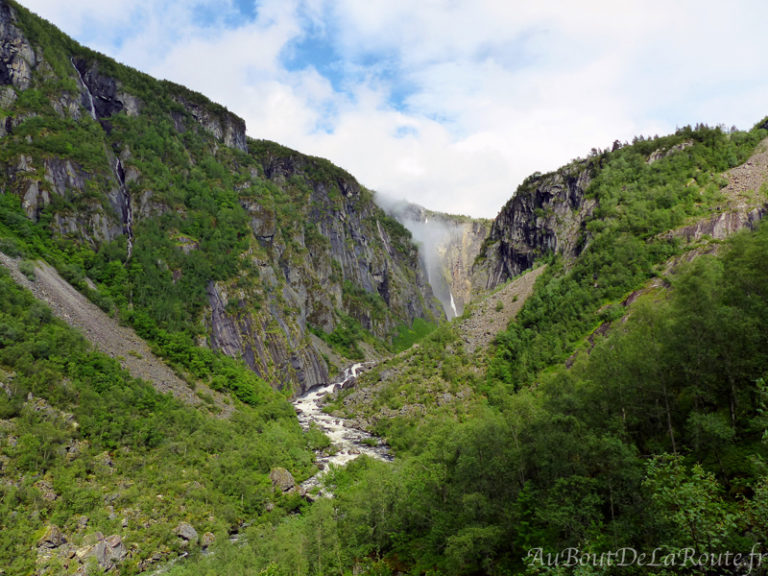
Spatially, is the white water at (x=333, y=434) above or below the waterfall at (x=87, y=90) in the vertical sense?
below

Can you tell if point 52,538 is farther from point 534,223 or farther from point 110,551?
point 534,223

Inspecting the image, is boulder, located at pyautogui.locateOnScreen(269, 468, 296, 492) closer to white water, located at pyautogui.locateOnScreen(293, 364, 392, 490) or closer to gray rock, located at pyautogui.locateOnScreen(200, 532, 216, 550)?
white water, located at pyautogui.locateOnScreen(293, 364, 392, 490)

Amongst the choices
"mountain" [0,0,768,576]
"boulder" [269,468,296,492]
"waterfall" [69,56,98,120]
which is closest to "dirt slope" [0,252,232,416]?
"mountain" [0,0,768,576]

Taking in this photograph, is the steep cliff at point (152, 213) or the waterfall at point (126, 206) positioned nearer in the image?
the steep cliff at point (152, 213)

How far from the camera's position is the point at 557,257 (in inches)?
3981

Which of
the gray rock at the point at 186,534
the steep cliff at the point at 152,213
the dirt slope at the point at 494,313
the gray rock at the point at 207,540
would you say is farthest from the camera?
the dirt slope at the point at 494,313

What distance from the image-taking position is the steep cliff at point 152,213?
3472 inches

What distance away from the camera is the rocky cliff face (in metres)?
125

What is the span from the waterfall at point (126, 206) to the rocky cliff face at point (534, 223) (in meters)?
109

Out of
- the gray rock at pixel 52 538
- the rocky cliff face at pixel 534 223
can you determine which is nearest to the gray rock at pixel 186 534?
the gray rock at pixel 52 538

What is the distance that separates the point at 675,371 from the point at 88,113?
144 m

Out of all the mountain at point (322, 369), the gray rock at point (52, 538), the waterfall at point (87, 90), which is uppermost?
the waterfall at point (87, 90)

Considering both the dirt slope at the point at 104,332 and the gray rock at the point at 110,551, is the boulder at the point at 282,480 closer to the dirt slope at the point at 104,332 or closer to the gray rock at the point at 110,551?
the gray rock at the point at 110,551

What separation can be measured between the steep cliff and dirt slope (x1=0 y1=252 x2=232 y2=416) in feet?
12.6
